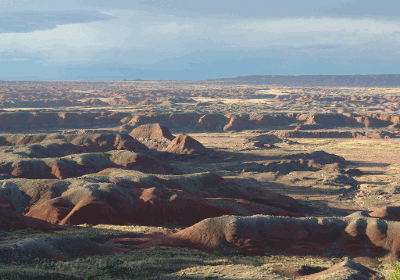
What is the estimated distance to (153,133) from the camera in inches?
3388

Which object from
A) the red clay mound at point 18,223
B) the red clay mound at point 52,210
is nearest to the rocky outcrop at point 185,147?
the red clay mound at point 52,210

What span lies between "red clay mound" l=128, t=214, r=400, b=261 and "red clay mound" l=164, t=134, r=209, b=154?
44.4 m

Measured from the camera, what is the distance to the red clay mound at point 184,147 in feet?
246

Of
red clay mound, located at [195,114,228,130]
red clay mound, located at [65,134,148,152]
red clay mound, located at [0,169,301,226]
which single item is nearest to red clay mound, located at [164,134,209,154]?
red clay mound, located at [65,134,148,152]

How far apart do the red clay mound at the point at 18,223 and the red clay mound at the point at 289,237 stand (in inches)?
322

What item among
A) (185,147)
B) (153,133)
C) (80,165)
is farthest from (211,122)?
(80,165)

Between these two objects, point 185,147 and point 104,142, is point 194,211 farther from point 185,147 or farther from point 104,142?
point 185,147

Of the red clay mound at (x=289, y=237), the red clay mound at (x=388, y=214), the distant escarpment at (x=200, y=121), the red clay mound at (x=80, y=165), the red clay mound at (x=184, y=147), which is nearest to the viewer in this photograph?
the red clay mound at (x=289, y=237)

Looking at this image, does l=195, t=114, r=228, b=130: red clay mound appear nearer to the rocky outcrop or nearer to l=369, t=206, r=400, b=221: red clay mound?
the rocky outcrop

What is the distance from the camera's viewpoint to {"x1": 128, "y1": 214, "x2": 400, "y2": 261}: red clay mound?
94.5ft

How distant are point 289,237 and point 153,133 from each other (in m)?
58.8

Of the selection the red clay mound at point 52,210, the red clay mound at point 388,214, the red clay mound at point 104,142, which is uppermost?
the red clay mound at point 104,142

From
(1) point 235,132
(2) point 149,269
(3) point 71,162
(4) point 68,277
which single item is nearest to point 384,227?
(2) point 149,269

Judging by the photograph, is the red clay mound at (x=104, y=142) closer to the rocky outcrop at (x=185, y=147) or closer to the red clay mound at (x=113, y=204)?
the rocky outcrop at (x=185, y=147)
